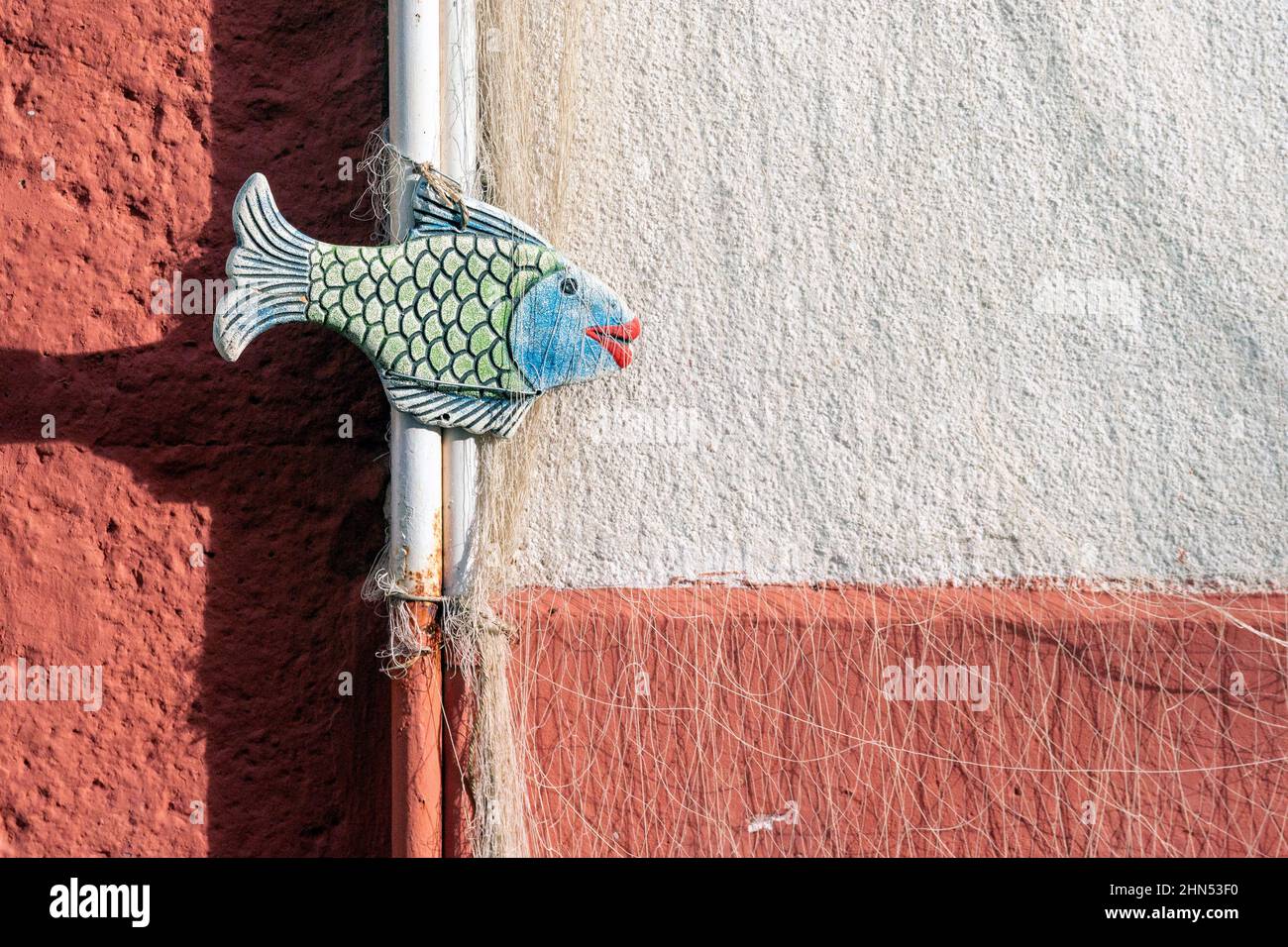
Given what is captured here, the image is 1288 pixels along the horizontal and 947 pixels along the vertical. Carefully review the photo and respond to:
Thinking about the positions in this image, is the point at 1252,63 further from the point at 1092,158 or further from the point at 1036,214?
the point at 1036,214

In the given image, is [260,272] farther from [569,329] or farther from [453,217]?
[569,329]

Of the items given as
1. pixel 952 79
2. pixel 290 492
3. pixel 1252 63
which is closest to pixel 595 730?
pixel 290 492

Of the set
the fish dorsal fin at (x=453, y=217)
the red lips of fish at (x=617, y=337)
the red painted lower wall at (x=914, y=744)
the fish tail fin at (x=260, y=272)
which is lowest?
the red painted lower wall at (x=914, y=744)

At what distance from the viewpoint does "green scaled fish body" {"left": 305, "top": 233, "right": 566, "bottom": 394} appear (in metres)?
2.22

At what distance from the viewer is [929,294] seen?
243cm

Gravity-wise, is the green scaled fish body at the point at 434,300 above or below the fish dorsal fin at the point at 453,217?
below

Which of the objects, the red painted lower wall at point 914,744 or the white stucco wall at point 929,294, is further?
the white stucco wall at point 929,294

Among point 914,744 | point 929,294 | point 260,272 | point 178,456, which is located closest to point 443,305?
point 260,272

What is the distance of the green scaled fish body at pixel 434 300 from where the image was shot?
7.29 ft

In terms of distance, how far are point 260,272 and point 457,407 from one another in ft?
1.71

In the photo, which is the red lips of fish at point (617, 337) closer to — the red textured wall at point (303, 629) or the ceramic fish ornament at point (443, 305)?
the ceramic fish ornament at point (443, 305)

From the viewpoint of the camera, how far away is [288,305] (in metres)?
2.21

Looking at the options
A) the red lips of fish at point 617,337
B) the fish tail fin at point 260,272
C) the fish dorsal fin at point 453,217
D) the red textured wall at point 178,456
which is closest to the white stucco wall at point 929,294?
the red lips of fish at point 617,337

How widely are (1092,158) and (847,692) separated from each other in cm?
145
